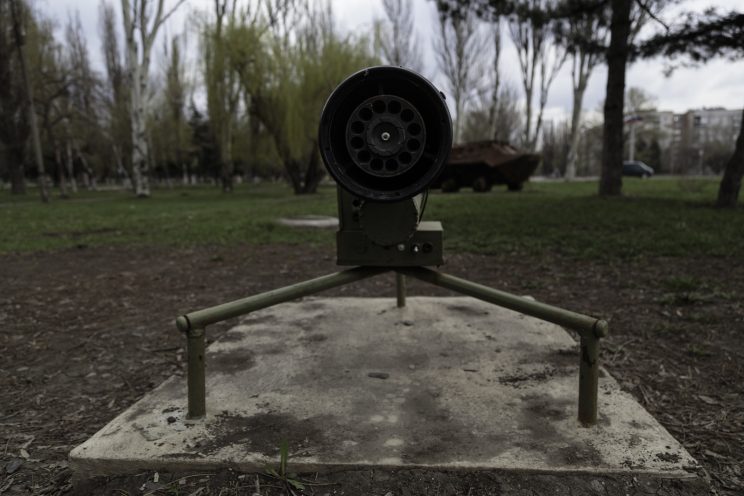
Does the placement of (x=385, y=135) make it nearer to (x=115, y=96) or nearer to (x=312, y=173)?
(x=312, y=173)

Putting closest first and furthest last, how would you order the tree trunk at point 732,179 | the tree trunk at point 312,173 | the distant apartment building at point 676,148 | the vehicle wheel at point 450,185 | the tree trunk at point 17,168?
the tree trunk at point 732,179 → the vehicle wheel at point 450,185 → the tree trunk at point 312,173 → the tree trunk at point 17,168 → the distant apartment building at point 676,148

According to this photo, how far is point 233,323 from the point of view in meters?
3.35

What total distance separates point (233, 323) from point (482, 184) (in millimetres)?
14128

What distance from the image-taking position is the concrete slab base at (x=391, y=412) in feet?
5.40

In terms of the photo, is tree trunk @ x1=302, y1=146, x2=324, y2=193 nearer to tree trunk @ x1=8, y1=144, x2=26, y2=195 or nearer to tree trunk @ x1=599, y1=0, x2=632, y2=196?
tree trunk @ x1=599, y1=0, x2=632, y2=196

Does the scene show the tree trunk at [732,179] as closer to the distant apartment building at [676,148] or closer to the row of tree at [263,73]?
the row of tree at [263,73]

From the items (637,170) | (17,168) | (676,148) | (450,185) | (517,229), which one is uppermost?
(676,148)

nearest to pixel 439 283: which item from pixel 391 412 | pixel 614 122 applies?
pixel 391 412

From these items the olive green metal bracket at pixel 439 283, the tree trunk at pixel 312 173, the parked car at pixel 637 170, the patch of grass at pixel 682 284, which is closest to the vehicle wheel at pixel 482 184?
the tree trunk at pixel 312 173

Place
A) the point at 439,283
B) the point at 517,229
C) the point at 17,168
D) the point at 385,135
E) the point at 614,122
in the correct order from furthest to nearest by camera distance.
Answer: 1. the point at 17,168
2. the point at 614,122
3. the point at 517,229
4. the point at 439,283
5. the point at 385,135

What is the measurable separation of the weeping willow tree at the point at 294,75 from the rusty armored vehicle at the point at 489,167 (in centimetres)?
492

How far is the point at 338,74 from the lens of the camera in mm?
17922

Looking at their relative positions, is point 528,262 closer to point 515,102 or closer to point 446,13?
point 446,13

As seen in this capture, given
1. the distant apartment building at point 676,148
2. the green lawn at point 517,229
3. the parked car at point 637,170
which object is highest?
the distant apartment building at point 676,148
